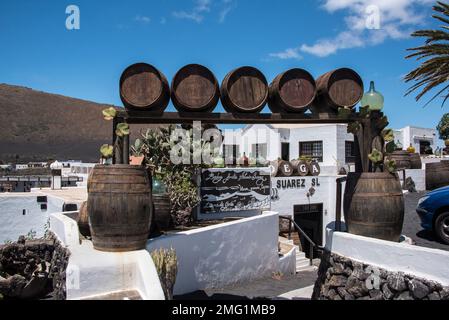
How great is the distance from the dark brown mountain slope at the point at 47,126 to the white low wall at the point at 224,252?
40313 millimetres

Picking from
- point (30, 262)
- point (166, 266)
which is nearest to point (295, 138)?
point (30, 262)

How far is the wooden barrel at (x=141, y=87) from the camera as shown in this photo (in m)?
5.50

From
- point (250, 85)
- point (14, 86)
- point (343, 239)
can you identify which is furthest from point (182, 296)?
point (14, 86)

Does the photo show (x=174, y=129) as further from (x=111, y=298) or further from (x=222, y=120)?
(x=111, y=298)

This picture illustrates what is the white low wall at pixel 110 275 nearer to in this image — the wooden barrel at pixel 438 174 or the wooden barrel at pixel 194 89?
the wooden barrel at pixel 194 89

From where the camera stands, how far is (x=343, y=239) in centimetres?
608

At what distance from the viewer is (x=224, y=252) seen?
8.42 metres

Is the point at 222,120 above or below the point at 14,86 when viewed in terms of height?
below

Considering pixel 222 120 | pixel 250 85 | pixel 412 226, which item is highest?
pixel 250 85

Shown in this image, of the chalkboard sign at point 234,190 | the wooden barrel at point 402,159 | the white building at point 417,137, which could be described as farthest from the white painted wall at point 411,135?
the chalkboard sign at point 234,190

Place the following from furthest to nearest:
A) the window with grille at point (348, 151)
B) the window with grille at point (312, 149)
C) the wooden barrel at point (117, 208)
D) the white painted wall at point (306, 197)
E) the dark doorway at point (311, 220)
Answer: the window with grille at point (312, 149) → the window with grille at point (348, 151) → the dark doorway at point (311, 220) → the white painted wall at point (306, 197) → the wooden barrel at point (117, 208)

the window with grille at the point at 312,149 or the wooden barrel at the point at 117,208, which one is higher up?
the window with grille at the point at 312,149

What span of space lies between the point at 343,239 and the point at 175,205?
4681 mm
